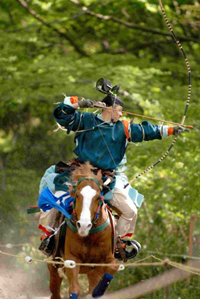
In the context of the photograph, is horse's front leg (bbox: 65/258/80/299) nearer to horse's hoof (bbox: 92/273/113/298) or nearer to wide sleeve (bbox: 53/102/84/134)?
horse's hoof (bbox: 92/273/113/298)

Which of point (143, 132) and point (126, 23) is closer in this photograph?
point (143, 132)

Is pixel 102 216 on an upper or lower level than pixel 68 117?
lower

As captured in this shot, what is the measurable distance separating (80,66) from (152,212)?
3924mm

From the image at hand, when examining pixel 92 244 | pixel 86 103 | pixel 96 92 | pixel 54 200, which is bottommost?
pixel 96 92

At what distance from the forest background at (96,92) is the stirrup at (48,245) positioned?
13.0 ft

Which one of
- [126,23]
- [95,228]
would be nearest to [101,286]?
[95,228]

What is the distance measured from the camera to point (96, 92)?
1213 cm

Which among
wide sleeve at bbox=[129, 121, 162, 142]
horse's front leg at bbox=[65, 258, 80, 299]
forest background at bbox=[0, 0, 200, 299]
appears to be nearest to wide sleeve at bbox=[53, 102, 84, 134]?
wide sleeve at bbox=[129, 121, 162, 142]

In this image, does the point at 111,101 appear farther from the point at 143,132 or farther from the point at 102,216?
the point at 102,216

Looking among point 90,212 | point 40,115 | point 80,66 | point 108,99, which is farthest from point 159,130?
point 40,115

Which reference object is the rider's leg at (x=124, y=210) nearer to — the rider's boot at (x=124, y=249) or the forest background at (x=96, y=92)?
the rider's boot at (x=124, y=249)

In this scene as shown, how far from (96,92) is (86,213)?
25.3ft

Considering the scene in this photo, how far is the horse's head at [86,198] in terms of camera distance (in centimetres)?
462

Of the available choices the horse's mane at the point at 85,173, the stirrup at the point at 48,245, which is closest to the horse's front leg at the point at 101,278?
the stirrup at the point at 48,245
